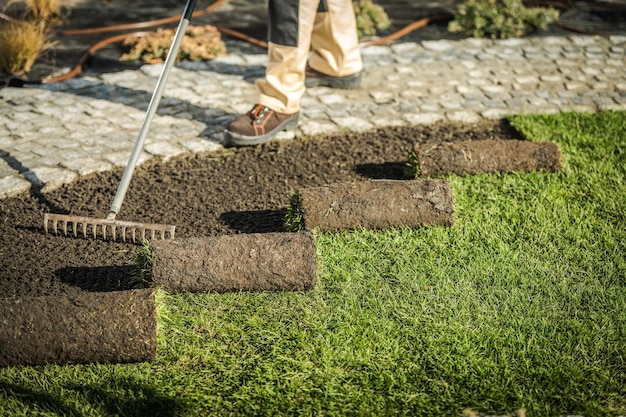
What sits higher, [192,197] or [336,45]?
[336,45]

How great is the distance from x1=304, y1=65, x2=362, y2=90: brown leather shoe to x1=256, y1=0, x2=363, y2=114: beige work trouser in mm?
36

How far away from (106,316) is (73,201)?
1.77 m

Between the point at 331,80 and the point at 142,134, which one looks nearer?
the point at 142,134

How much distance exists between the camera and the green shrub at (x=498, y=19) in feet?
26.6

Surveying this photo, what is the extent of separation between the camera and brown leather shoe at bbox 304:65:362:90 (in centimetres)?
672

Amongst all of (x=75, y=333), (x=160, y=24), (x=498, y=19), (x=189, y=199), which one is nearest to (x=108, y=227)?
(x=189, y=199)

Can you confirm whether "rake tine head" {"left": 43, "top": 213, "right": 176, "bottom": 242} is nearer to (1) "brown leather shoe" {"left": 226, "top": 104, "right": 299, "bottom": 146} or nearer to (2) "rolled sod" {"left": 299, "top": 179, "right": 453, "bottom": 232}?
(2) "rolled sod" {"left": 299, "top": 179, "right": 453, "bottom": 232}

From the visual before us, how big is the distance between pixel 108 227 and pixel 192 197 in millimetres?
663

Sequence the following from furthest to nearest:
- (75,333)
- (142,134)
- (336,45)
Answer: (336,45), (142,134), (75,333)

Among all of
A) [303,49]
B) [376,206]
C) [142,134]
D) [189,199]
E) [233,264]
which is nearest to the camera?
[233,264]

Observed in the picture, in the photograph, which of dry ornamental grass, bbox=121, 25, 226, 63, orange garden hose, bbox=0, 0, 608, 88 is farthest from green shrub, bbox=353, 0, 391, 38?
dry ornamental grass, bbox=121, 25, 226, 63

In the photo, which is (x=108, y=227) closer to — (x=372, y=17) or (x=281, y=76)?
(x=281, y=76)

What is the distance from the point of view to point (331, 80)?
6754 mm

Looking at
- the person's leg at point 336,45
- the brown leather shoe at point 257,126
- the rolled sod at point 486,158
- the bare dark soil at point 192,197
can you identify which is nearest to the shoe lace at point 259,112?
the brown leather shoe at point 257,126
